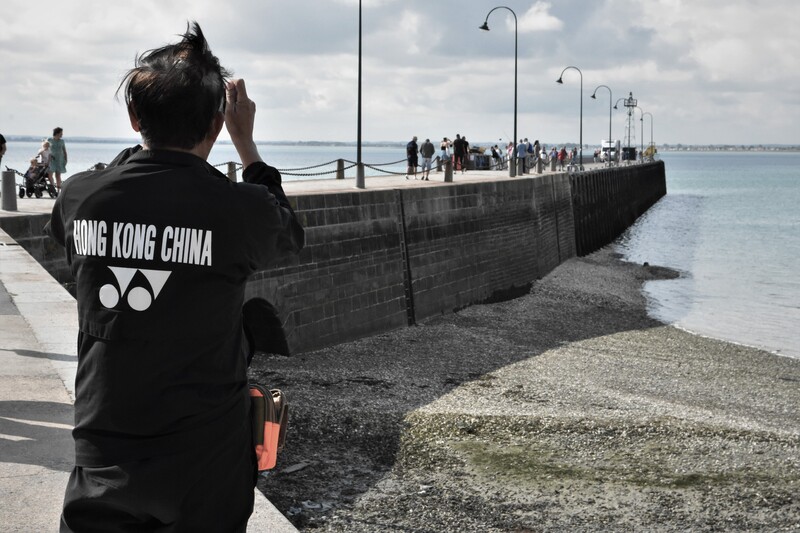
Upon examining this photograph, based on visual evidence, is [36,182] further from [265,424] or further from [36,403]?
[265,424]

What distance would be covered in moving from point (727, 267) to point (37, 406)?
40527mm

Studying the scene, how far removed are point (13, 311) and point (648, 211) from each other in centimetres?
7515

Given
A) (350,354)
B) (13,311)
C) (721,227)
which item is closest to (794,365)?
(350,354)

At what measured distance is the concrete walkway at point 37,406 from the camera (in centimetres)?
430

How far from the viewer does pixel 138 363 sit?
2.18m

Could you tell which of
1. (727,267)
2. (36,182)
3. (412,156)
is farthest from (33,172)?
(727,267)

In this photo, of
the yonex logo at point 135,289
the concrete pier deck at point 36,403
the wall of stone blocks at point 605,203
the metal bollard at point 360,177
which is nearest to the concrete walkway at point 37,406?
the concrete pier deck at point 36,403

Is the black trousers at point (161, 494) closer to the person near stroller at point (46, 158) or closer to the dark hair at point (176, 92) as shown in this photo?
the dark hair at point (176, 92)

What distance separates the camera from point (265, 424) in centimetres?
240

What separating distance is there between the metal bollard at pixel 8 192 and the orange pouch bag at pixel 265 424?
503 inches

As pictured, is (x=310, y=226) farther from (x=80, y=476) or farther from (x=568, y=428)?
(x=80, y=476)

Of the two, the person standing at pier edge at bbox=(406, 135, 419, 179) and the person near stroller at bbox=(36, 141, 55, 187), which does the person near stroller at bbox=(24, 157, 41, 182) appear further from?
the person standing at pier edge at bbox=(406, 135, 419, 179)

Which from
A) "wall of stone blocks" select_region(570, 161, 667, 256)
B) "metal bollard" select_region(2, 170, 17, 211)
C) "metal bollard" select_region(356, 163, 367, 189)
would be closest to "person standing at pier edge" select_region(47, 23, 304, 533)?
"metal bollard" select_region(2, 170, 17, 211)

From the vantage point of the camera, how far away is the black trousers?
2.13m
